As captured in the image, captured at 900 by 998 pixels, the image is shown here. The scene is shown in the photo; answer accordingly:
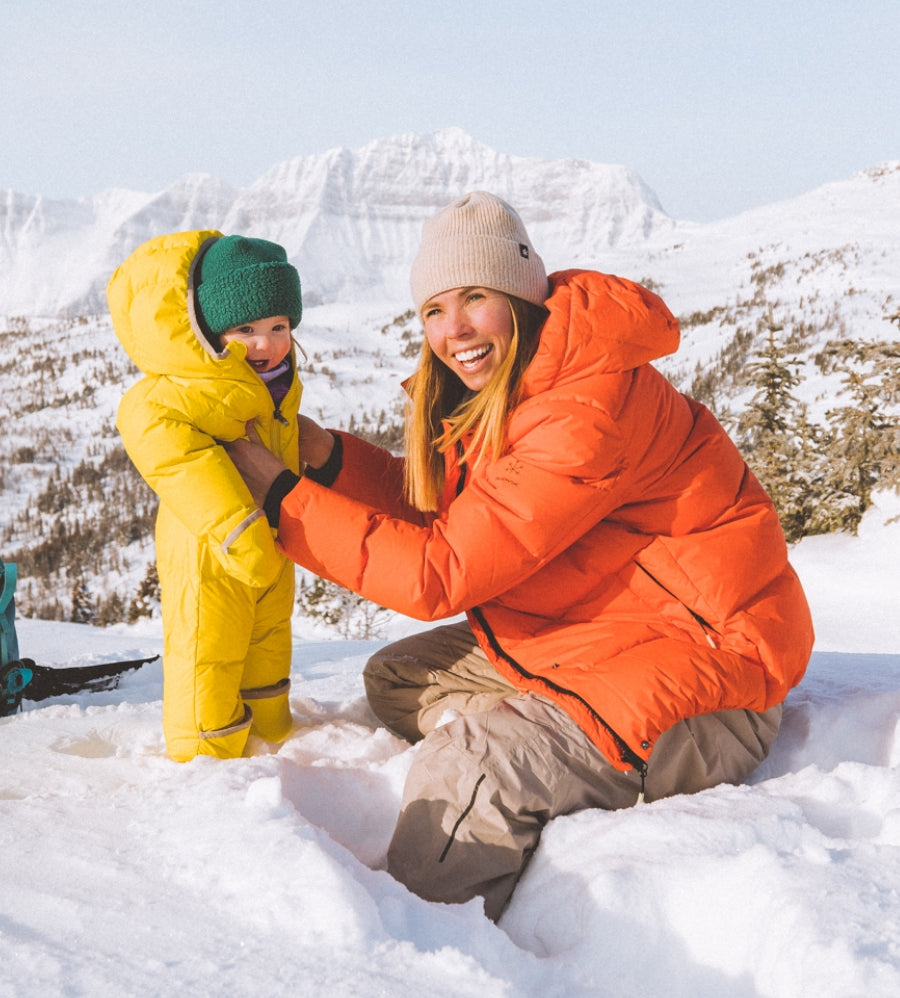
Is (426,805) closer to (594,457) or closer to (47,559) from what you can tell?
(594,457)

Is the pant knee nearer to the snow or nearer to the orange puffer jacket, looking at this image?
the snow

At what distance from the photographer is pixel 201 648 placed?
2.08 metres

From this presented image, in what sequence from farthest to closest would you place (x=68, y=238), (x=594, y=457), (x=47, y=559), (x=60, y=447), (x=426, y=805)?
(x=68, y=238)
(x=60, y=447)
(x=47, y=559)
(x=594, y=457)
(x=426, y=805)

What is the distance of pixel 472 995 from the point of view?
3.44 feet

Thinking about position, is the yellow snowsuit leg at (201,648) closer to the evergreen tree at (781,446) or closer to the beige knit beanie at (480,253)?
the beige knit beanie at (480,253)

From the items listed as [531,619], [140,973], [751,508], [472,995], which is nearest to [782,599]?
[751,508]

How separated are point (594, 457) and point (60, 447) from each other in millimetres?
27606

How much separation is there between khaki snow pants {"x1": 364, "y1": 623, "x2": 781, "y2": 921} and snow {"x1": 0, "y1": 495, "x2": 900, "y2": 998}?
0.07 m

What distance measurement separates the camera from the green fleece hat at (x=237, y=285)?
6.82 ft

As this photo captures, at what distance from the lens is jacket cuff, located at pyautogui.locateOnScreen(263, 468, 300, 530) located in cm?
203

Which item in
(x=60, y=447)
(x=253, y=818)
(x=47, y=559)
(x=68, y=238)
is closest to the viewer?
(x=253, y=818)

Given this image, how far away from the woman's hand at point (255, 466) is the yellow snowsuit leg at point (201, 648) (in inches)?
8.3

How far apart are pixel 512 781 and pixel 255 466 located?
1.04 metres

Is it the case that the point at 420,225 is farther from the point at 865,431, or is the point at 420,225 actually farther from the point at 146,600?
A: the point at 865,431
